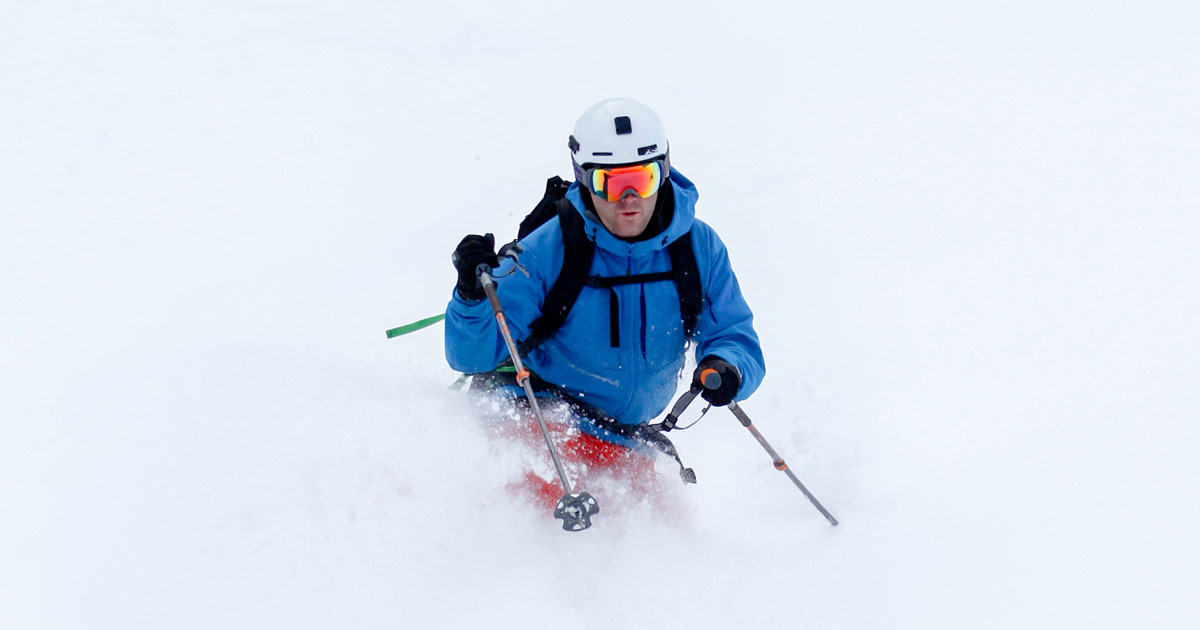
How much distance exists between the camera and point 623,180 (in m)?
3.73

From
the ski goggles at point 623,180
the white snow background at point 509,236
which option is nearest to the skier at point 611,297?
the ski goggles at point 623,180

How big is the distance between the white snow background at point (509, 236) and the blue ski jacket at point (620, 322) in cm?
56

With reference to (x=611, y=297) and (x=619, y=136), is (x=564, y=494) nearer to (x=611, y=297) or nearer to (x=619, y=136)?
(x=611, y=297)

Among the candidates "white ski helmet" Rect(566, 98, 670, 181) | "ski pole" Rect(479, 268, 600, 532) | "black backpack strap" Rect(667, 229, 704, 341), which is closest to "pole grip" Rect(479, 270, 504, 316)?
"ski pole" Rect(479, 268, 600, 532)

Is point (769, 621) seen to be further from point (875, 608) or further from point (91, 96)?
point (91, 96)

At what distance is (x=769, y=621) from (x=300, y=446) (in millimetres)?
2319

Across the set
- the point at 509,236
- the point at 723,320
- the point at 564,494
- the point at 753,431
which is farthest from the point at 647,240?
the point at 509,236

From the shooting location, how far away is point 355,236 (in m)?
9.68

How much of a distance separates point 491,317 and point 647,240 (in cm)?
75

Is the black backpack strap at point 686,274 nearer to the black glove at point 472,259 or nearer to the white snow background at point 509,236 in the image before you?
the black glove at point 472,259

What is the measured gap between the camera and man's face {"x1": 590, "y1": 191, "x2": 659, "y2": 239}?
12.5ft

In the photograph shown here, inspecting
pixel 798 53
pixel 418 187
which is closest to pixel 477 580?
pixel 418 187

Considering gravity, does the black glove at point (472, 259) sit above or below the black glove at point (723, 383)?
above

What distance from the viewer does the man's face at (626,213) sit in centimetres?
379
